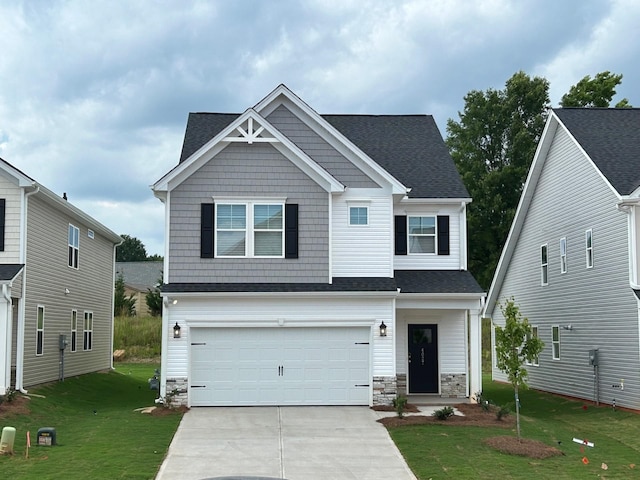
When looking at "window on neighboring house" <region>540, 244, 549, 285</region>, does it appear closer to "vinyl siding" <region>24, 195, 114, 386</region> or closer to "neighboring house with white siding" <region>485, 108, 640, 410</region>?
"neighboring house with white siding" <region>485, 108, 640, 410</region>

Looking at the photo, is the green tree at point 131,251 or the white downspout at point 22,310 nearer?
the white downspout at point 22,310

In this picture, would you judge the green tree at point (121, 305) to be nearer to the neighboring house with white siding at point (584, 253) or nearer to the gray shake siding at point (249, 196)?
the neighboring house with white siding at point (584, 253)

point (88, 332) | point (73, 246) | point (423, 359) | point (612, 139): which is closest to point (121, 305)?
point (88, 332)

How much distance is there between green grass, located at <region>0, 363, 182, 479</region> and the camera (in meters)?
13.6

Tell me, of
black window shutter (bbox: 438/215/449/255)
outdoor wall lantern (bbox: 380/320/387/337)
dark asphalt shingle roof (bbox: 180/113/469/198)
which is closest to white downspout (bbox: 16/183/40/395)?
dark asphalt shingle roof (bbox: 180/113/469/198)

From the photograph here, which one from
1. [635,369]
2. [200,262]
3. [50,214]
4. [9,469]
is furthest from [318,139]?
[9,469]

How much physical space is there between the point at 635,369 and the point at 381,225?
305 inches

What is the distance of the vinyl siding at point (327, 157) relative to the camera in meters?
22.2

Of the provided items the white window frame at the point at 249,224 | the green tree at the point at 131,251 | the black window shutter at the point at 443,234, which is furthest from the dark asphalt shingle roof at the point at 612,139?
the green tree at the point at 131,251

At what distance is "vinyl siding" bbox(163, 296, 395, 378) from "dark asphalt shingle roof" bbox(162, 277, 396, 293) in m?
0.31

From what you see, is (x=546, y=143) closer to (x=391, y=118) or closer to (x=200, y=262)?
(x=391, y=118)

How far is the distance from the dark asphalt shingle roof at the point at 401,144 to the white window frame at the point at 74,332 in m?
8.24

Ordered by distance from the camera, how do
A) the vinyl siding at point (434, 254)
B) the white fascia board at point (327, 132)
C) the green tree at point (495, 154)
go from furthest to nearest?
the green tree at point (495, 154)
the vinyl siding at point (434, 254)
the white fascia board at point (327, 132)

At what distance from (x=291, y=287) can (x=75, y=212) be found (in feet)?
32.3
